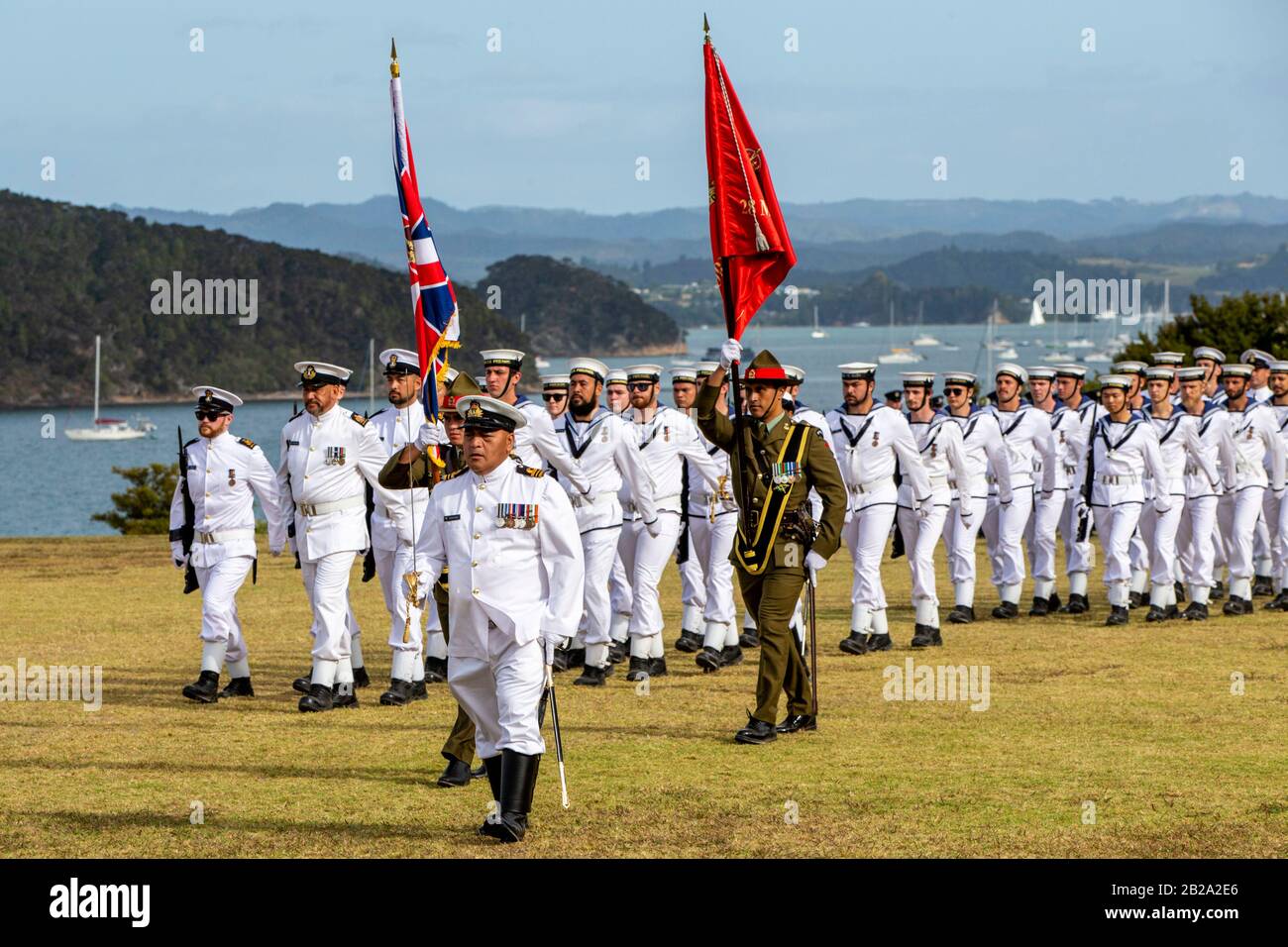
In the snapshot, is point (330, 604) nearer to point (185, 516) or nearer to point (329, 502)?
point (329, 502)

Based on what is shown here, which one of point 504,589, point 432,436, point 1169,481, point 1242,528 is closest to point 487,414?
point 504,589

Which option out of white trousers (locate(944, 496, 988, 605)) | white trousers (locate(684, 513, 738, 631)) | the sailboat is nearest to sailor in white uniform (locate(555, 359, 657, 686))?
white trousers (locate(684, 513, 738, 631))

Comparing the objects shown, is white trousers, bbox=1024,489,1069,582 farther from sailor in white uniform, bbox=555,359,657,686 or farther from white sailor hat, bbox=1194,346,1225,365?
sailor in white uniform, bbox=555,359,657,686

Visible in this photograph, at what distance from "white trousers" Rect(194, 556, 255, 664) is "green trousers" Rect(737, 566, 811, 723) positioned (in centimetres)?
391

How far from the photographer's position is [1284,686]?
13.9 m

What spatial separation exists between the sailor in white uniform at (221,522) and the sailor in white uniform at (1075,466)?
870 cm

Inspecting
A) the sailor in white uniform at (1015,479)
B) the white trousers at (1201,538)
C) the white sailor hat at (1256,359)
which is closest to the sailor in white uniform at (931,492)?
the sailor in white uniform at (1015,479)

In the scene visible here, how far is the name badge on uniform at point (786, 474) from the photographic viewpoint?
11984 millimetres

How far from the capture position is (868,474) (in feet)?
52.0

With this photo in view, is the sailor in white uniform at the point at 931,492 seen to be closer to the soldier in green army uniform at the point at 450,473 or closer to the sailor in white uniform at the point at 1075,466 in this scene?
the sailor in white uniform at the point at 1075,466

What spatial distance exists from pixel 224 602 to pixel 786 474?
4.31 meters

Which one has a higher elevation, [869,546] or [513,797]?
[869,546]

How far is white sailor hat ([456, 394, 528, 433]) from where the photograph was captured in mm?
9227

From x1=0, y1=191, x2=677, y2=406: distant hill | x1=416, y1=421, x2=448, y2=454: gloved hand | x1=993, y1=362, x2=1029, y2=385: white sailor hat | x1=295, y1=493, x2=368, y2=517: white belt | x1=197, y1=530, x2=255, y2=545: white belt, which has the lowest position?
x1=197, y1=530, x2=255, y2=545: white belt
